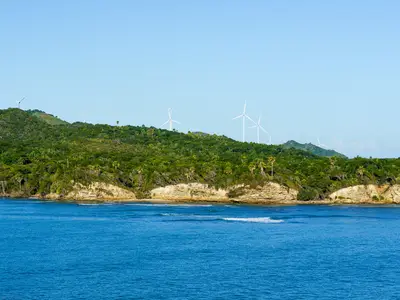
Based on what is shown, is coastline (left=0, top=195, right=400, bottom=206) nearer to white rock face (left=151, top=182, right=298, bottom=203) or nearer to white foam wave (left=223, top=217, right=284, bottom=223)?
white rock face (left=151, top=182, right=298, bottom=203)

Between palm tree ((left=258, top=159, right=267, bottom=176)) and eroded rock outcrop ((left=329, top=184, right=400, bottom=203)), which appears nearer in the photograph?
eroded rock outcrop ((left=329, top=184, right=400, bottom=203))

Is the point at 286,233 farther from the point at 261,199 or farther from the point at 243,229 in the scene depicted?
the point at 261,199

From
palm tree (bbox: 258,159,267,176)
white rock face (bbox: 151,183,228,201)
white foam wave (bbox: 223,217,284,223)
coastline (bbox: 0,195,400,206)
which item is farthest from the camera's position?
palm tree (bbox: 258,159,267,176)

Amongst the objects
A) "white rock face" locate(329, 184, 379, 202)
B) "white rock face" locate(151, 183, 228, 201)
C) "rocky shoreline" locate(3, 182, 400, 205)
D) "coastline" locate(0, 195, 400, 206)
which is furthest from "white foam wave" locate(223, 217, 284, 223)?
"white rock face" locate(329, 184, 379, 202)

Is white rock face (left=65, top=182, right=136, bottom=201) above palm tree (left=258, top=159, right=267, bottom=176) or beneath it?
beneath

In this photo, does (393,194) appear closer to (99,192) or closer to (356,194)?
(356,194)

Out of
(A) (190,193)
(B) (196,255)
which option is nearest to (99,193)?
(A) (190,193)
